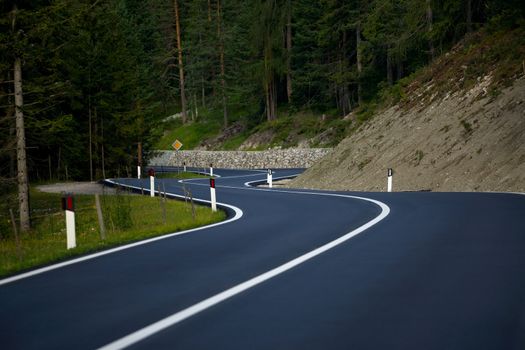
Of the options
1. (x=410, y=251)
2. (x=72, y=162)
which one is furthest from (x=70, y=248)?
(x=72, y=162)

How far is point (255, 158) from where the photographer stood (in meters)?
59.2

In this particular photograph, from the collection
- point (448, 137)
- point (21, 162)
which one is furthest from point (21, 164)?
point (448, 137)

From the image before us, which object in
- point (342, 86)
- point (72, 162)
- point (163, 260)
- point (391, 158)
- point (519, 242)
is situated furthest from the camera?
point (342, 86)

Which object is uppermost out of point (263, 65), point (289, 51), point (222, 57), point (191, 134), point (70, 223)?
point (222, 57)

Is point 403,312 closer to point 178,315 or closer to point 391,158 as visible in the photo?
point 178,315

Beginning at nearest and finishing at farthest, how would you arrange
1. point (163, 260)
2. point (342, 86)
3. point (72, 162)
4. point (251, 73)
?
point (163, 260), point (72, 162), point (342, 86), point (251, 73)

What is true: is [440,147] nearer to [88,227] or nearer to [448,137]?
[448,137]

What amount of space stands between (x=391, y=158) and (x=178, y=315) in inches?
893

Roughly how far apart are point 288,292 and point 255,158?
52607 mm

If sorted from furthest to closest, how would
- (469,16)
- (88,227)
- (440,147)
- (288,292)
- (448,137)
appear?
(469,16) → (448,137) → (440,147) → (88,227) → (288,292)

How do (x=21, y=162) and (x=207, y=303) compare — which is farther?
(x=21, y=162)

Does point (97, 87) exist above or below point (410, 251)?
above

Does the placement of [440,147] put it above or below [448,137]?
below

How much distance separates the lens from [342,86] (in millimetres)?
57406
